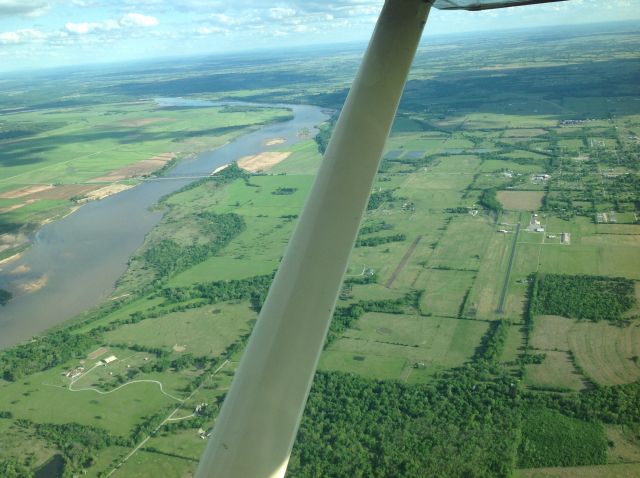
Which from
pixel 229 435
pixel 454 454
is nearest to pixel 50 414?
pixel 454 454

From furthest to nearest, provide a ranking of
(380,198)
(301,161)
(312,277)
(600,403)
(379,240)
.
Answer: (301,161), (380,198), (379,240), (600,403), (312,277)

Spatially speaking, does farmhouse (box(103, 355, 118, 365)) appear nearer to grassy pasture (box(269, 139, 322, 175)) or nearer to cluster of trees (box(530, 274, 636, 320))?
cluster of trees (box(530, 274, 636, 320))

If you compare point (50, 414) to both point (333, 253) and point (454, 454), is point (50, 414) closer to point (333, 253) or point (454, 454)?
point (454, 454)

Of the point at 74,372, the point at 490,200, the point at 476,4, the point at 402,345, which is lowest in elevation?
the point at 74,372

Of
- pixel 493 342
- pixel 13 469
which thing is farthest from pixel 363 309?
pixel 13 469

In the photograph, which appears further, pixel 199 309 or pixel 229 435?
pixel 199 309

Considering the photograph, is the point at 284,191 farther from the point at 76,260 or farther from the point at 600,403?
the point at 600,403

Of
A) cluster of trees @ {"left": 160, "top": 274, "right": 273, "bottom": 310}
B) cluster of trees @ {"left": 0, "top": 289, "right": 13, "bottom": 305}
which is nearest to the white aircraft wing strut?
cluster of trees @ {"left": 160, "top": 274, "right": 273, "bottom": 310}

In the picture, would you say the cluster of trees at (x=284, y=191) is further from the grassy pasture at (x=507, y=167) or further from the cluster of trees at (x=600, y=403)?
the cluster of trees at (x=600, y=403)
